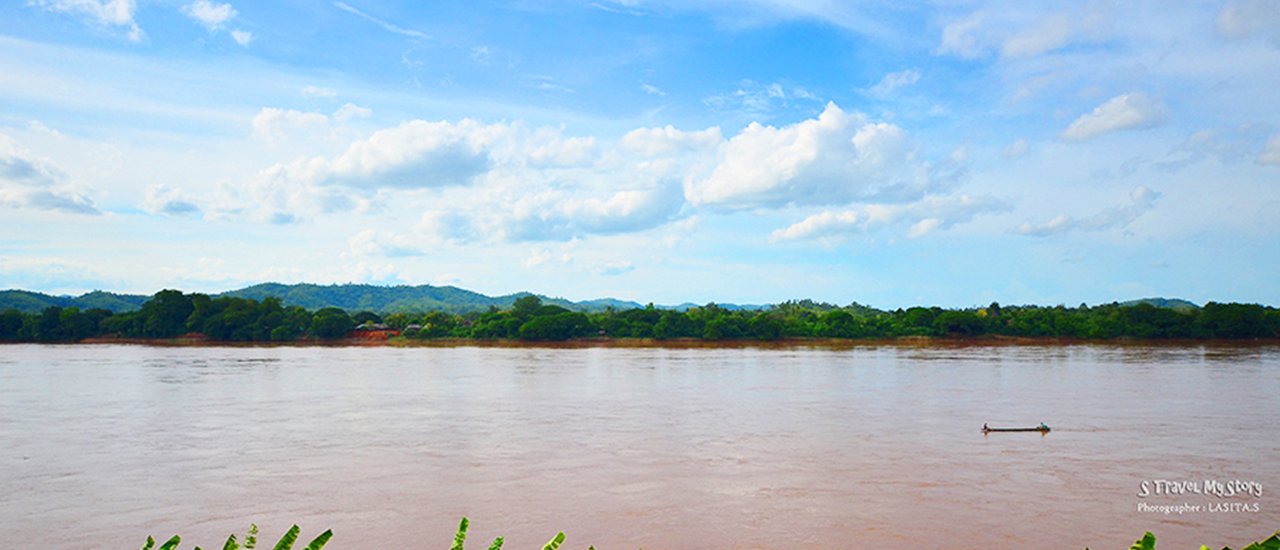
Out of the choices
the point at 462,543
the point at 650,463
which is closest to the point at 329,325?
the point at 650,463

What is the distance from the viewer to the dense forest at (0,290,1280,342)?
65.4 m

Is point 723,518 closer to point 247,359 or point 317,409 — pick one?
point 317,409

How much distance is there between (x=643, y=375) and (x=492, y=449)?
18.5 meters

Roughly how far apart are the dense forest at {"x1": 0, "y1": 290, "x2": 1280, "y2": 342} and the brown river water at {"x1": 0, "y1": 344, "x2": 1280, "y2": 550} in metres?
35.7

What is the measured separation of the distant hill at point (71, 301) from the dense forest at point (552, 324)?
29.5 m

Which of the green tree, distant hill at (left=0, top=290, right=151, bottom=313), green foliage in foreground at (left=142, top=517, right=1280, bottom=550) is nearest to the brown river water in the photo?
green foliage in foreground at (left=142, top=517, right=1280, bottom=550)

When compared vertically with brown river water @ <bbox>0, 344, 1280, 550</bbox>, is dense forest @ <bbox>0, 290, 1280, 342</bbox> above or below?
above

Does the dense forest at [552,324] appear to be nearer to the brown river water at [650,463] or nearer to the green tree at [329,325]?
the green tree at [329,325]

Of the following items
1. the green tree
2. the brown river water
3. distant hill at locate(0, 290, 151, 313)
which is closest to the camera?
the brown river water

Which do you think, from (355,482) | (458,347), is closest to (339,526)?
(355,482)

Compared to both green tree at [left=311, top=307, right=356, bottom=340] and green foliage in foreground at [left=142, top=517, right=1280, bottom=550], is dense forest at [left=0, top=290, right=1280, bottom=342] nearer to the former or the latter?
green tree at [left=311, top=307, right=356, bottom=340]

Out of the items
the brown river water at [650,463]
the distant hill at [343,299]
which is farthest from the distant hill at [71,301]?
the brown river water at [650,463]

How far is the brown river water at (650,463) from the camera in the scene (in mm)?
10828

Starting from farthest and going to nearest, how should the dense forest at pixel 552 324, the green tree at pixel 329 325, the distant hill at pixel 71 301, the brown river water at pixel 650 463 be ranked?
the distant hill at pixel 71 301 → the green tree at pixel 329 325 → the dense forest at pixel 552 324 → the brown river water at pixel 650 463
